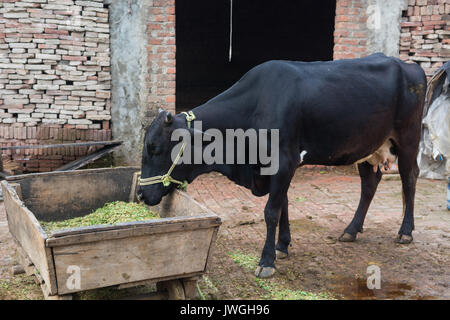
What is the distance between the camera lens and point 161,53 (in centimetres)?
711

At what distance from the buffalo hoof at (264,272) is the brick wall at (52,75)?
160 inches

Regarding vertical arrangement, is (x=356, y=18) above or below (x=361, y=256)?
above

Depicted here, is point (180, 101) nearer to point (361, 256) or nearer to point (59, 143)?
point (59, 143)

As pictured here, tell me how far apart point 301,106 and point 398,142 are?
4.39 ft

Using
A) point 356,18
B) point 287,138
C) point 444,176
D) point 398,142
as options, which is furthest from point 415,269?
point 356,18

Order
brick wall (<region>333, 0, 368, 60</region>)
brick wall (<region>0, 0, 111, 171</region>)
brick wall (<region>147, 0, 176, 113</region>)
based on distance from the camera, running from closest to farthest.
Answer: brick wall (<region>0, 0, 111, 171</region>) < brick wall (<region>147, 0, 176, 113</region>) < brick wall (<region>333, 0, 368, 60</region>)

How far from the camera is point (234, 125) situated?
3.98 meters

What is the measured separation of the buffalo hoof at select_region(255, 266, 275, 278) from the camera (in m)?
3.87

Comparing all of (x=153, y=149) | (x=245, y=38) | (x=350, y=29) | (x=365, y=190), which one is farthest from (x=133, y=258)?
(x=245, y=38)

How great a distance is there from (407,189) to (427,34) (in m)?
3.71

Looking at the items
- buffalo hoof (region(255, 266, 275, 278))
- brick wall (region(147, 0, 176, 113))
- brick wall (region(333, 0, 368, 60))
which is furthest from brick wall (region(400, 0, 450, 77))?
buffalo hoof (region(255, 266, 275, 278))

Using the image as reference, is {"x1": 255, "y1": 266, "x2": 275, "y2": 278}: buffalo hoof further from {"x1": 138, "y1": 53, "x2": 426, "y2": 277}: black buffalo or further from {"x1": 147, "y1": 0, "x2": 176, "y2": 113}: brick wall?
{"x1": 147, "y1": 0, "x2": 176, "y2": 113}: brick wall

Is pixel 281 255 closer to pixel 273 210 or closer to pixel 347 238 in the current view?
pixel 273 210

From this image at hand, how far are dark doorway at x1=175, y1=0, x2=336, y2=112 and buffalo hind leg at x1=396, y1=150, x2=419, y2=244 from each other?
7.17 meters
